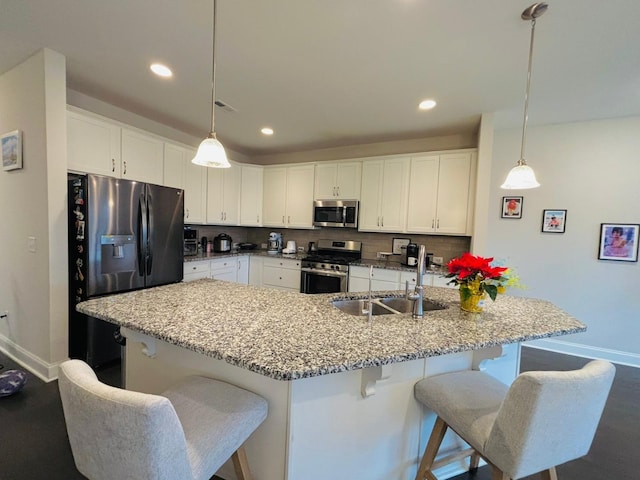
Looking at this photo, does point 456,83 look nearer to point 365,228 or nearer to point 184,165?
point 365,228

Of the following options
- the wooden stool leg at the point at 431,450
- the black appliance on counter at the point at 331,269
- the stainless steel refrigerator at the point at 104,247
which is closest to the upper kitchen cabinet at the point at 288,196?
the black appliance on counter at the point at 331,269

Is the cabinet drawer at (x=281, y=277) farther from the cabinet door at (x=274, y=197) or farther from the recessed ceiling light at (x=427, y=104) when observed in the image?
the recessed ceiling light at (x=427, y=104)

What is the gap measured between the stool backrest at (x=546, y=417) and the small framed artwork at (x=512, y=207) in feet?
9.53

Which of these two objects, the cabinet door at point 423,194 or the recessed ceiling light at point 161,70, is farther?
the cabinet door at point 423,194

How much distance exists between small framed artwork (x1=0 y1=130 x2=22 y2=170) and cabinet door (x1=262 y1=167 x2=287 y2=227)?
115 inches

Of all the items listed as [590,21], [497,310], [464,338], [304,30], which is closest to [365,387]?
[464,338]

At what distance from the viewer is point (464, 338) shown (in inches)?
47.6

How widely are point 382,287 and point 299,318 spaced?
2.42m

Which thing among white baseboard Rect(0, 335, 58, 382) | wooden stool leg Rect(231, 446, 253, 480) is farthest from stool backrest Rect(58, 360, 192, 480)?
white baseboard Rect(0, 335, 58, 382)

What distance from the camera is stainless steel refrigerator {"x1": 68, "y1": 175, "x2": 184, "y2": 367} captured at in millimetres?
2328

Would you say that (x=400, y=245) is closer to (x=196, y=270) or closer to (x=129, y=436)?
(x=196, y=270)

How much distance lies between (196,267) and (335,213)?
2.07 metres

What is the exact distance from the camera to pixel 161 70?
7.82ft

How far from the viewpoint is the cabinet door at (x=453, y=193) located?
3395 millimetres
